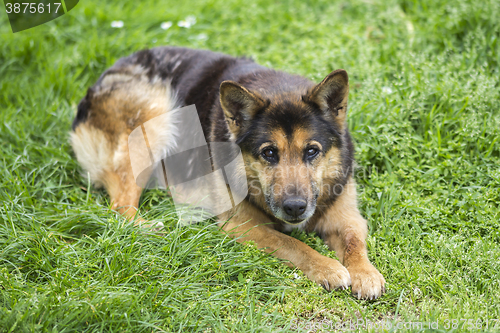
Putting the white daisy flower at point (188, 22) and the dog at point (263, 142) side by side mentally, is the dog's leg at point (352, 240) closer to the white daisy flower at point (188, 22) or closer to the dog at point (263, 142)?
the dog at point (263, 142)

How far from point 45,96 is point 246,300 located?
4244 mm

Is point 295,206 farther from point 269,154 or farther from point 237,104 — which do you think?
point 237,104

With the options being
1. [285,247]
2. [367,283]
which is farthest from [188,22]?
[367,283]

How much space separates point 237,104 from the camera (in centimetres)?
352

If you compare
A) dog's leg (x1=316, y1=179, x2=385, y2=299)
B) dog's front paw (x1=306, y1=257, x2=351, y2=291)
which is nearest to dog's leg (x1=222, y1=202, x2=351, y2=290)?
dog's front paw (x1=306, y1=257, x2=351, y2=291)

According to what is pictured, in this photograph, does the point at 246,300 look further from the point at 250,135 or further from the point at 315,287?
the point at 250,135

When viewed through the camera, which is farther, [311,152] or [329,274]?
[311,152]

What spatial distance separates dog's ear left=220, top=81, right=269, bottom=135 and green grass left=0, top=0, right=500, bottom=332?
3.24ft

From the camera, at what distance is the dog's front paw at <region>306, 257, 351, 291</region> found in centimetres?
315

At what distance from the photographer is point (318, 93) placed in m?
3.41

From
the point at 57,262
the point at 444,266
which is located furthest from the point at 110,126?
the point at 444,266

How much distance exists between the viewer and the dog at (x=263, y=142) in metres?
3.32

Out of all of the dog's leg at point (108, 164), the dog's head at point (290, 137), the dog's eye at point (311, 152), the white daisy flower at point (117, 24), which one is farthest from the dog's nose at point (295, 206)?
the white daisy flower at point (117, 24)

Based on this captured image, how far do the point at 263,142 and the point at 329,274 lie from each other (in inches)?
47.0
